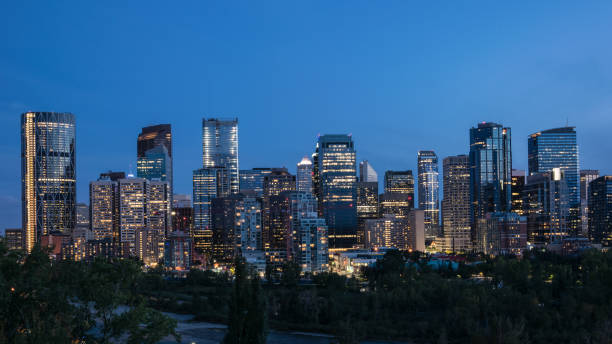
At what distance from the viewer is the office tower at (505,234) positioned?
5846 inches

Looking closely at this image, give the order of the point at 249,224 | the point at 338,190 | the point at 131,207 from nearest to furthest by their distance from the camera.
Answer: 1. the point at 249,224
2. the point at 338,190
3. the point at 131,207

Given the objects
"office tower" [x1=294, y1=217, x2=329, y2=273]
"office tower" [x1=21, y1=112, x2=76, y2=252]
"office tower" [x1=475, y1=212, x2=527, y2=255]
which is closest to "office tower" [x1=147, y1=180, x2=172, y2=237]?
"office tower" [x1=21, y1=112, x2=76, y2=252]

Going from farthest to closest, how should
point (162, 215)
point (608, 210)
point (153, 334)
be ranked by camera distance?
point (162, 215) → point (608, 210) → point (153, 334)

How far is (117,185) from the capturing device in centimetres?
19150

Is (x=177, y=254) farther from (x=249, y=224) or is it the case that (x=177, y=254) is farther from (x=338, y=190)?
(x=338, y=190)

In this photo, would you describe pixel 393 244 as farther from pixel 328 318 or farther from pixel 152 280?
Result: pixel 328 318

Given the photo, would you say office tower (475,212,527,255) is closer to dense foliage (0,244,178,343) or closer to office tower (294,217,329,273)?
office tower (294,217,329,273)

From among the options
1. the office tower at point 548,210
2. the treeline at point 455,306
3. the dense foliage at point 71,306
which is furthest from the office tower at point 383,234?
the dense foliage at point 71,306

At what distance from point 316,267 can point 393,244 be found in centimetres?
6937

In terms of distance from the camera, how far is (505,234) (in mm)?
150500

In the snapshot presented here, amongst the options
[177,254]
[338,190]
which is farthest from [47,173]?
[338,190]

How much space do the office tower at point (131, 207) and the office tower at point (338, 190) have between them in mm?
54659

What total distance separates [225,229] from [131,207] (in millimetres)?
37777

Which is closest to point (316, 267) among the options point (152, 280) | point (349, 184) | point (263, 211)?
point (152, 280)
